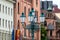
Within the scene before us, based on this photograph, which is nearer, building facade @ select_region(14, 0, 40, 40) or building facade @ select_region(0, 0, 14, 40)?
building facade @ select_region(0, 0, 14, 40)

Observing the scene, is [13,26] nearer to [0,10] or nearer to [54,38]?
[0,10]

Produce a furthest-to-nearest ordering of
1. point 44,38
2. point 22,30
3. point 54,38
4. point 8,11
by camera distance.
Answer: point 54,38, point 44,38, point 22,30, point 8,11

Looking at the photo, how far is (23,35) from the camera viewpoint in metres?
83.4

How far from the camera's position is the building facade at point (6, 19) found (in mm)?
71456

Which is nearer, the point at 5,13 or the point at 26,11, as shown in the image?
Result: the point at 5,13

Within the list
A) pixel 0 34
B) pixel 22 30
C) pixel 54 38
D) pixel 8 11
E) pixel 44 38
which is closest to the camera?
pixel 0 34

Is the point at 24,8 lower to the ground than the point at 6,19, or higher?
higher

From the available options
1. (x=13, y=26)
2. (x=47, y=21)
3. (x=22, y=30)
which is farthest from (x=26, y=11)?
(x=47, y=21)

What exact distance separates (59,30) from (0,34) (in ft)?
189

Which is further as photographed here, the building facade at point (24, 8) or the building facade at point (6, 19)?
the building facade at point (24, 8)

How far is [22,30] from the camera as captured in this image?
273 feet

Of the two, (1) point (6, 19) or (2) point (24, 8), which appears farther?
(2) point (24, 8)

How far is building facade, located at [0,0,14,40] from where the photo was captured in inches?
2813

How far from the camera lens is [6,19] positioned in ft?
242
